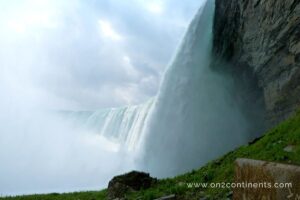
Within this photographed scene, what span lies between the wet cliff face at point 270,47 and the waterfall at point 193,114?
538 centimetres

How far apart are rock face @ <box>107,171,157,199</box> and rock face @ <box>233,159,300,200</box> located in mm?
8040

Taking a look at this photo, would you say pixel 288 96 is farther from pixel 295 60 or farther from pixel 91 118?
pixel 91 118

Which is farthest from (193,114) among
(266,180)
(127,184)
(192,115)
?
(266,180)

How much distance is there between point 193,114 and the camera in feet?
149

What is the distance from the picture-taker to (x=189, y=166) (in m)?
41.7

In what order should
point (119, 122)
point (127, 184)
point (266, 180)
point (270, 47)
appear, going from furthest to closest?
point (119, 122)
point (270, 47)
point (127, 184)
point (266, 180)

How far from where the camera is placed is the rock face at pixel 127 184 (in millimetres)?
13552

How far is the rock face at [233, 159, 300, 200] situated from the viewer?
477cm

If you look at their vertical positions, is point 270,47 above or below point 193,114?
above

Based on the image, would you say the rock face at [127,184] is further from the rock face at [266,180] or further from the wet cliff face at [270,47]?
the wet cliff face at [270,47]

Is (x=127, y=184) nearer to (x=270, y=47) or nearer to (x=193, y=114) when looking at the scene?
(x=270, y=47)

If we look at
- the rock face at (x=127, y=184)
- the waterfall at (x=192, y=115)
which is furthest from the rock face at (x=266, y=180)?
the waterfall at (x=192, y=115)

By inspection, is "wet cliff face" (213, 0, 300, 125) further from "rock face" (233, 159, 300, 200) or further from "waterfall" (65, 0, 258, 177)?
"rock face" (233, 159, 300, 200)

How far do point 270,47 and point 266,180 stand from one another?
28283 mm
